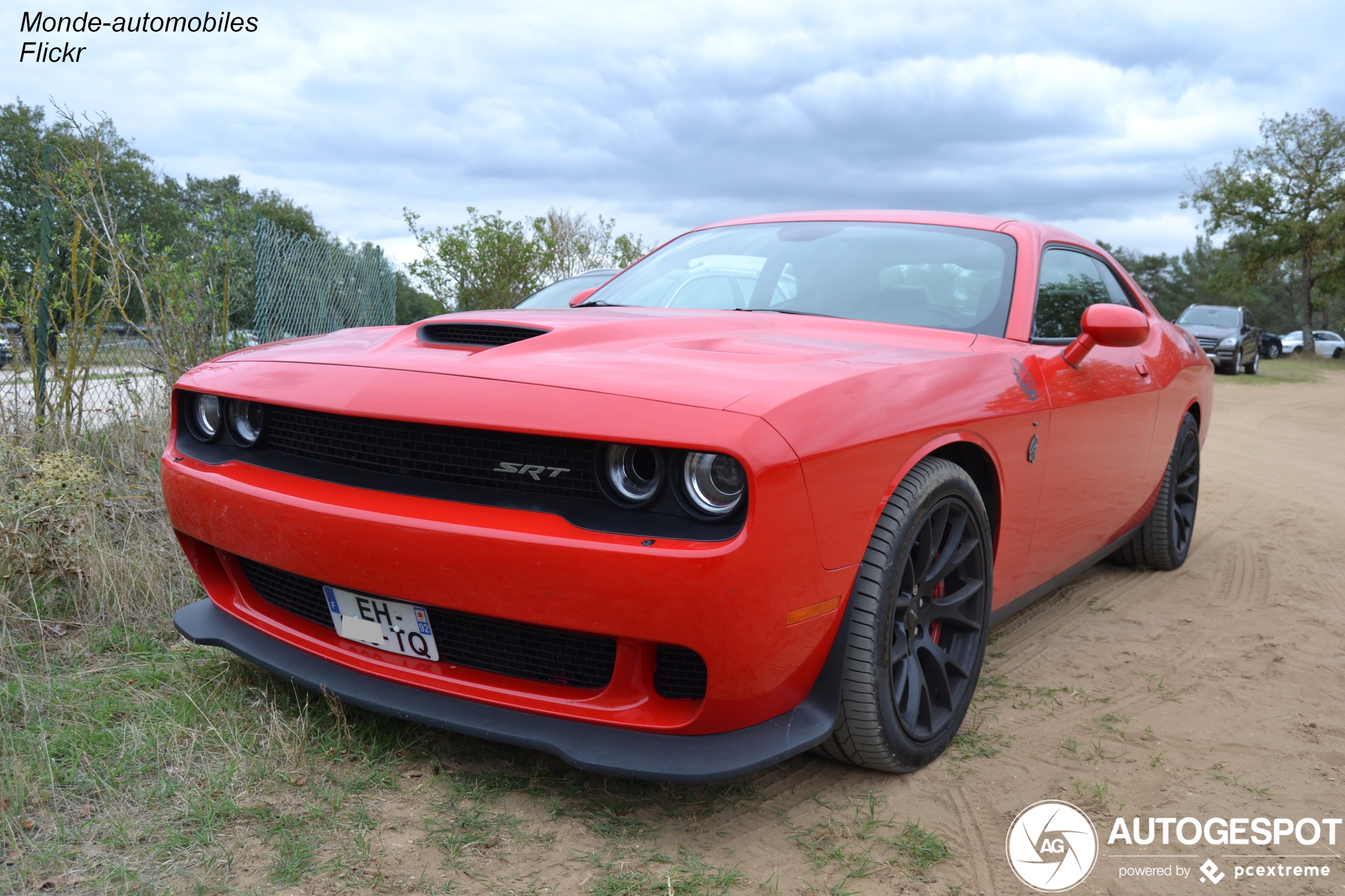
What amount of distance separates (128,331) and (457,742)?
11.6ft

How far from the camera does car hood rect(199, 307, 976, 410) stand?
6.16 feet

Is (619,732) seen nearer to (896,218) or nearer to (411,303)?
(896,218)

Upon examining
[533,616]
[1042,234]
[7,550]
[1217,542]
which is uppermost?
[1042,234]

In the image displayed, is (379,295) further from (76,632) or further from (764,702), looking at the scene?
Result: (764,702)

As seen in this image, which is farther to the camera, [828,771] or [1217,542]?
[1217,542]

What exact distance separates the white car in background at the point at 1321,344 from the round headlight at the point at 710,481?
125 ft

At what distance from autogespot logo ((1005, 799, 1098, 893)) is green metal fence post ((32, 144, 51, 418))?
4.61 m

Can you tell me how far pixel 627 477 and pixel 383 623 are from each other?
2.21ft

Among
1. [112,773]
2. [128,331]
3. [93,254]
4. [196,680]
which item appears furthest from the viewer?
[128,331]

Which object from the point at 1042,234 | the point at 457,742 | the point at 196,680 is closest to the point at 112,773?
the point at 196,680

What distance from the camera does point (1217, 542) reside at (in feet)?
16.5

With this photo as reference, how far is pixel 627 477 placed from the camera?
1.84 meters

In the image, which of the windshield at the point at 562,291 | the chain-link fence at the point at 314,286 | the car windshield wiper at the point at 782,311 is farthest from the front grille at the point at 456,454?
the windshield at the point at 562,291

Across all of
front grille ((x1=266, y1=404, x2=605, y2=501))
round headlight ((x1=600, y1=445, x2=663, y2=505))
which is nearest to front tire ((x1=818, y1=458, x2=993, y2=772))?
round headlight ((x1=600, y1=445, x2=663, y2=505))
